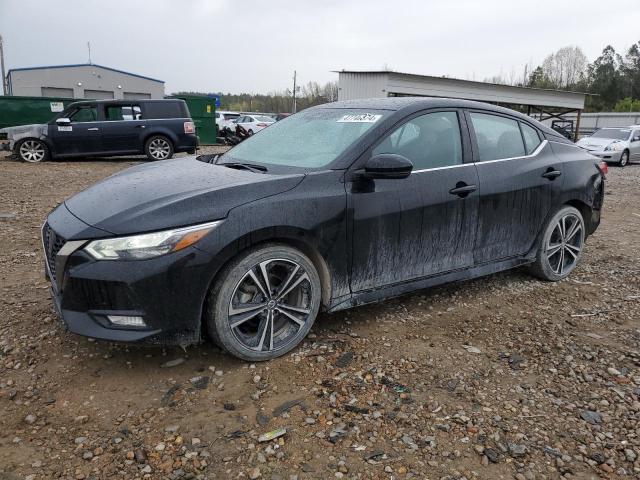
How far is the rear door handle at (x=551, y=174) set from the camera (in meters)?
4.28

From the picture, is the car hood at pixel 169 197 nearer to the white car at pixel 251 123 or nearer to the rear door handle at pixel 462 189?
the rear door handle at pixel 462 189

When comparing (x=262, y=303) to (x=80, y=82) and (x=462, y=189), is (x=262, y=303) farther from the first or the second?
(x=80, y=82)

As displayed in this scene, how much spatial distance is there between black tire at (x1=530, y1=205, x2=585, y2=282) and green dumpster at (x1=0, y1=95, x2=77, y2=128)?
17.6m

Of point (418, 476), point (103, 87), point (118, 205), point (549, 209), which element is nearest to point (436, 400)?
point (418, 476)

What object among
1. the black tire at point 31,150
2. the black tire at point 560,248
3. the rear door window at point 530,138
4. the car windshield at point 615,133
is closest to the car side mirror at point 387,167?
the rear door window at point 530,138

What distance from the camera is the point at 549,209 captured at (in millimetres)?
4371

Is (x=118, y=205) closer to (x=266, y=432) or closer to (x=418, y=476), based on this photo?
(x=266, y=432)

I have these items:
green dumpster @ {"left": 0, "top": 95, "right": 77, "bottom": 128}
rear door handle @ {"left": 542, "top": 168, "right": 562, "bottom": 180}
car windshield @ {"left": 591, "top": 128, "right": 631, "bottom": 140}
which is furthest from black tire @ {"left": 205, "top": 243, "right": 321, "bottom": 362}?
car windshield @ {"left": 591, "top": 128, "right": 631, "bottom": 140}

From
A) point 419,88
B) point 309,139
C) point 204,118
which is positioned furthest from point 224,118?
point 309,139

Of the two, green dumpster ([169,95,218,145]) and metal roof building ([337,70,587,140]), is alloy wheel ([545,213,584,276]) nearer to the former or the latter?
metal roof building ([337,70,587,140])

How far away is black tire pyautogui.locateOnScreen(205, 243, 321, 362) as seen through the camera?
9.30 ft

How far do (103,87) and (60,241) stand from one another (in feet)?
133

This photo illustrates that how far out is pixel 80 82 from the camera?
37750 millimetres

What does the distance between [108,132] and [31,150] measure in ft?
6.46
